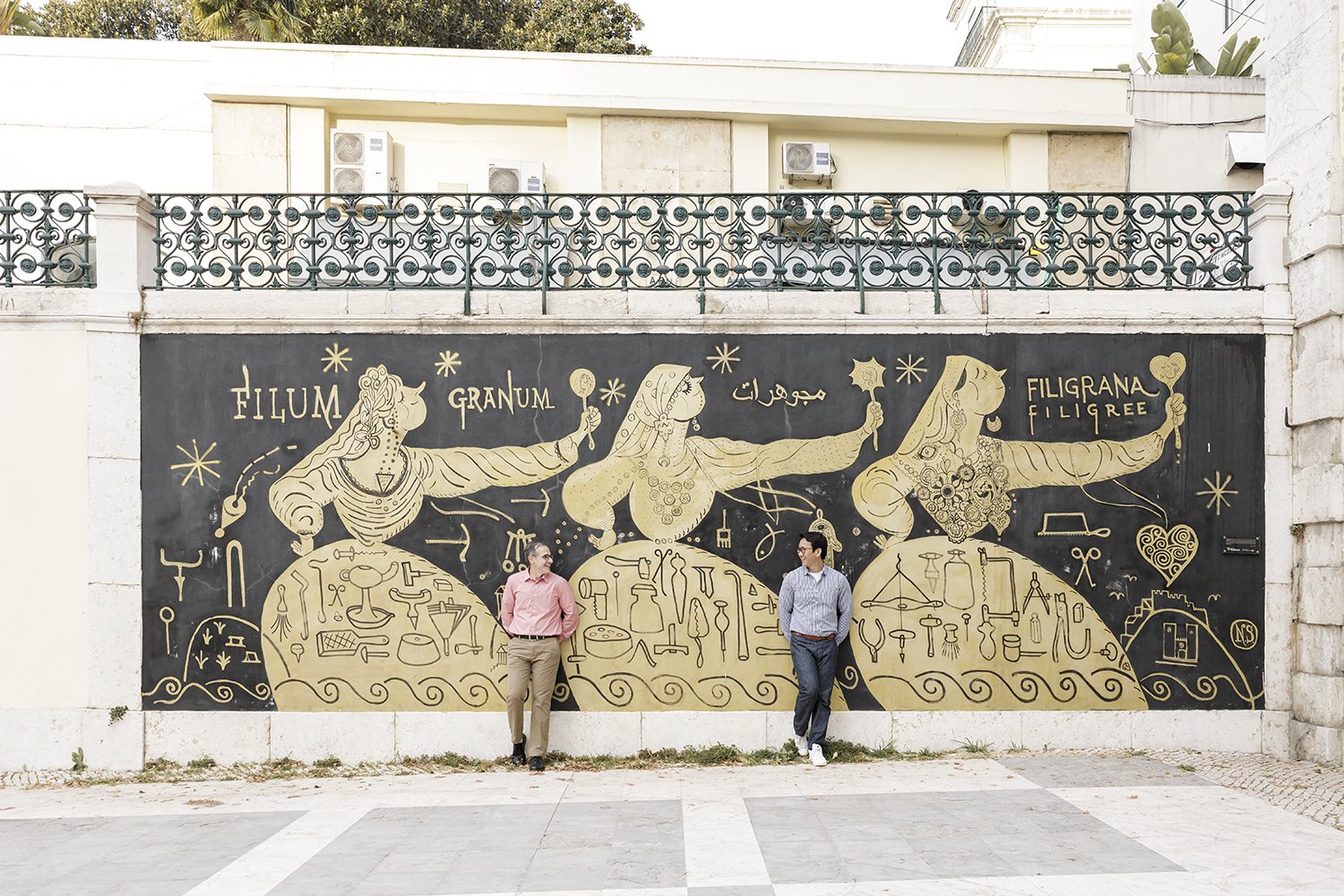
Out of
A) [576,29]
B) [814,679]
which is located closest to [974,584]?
[814,679]

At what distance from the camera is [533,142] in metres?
14.6

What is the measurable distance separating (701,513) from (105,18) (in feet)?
84.4

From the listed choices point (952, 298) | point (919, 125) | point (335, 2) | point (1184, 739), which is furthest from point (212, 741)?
point (335, 2)

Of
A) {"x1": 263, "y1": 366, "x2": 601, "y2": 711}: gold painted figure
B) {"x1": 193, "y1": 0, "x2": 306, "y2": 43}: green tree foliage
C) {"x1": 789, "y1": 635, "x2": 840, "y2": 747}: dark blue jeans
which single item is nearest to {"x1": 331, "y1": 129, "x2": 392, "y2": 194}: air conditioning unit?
{"x1": 193, "y1": 0, "x2": 306, "y2": 43}: green tree foliage

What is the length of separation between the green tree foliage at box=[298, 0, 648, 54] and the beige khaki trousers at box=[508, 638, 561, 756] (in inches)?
667

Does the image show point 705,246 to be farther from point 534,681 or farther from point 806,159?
point 806,159

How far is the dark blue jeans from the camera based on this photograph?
7.37 metres

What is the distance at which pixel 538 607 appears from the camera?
7430mm

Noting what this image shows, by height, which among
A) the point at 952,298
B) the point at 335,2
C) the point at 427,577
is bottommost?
the point at 427,577

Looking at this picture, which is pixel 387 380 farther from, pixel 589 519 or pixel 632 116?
pixel 632 116

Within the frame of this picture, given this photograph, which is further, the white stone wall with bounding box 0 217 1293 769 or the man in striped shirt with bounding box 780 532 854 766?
the white stone wall with bounding box 0 217 1293 769

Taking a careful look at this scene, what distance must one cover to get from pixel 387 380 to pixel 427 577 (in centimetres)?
147

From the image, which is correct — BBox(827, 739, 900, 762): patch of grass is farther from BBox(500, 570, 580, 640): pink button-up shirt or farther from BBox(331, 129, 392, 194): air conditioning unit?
BBox(331, 129, 392, 194): air conditioning unit

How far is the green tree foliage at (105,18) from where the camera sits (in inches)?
1012
